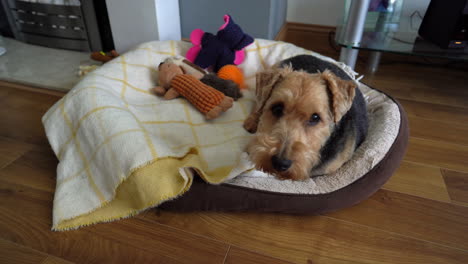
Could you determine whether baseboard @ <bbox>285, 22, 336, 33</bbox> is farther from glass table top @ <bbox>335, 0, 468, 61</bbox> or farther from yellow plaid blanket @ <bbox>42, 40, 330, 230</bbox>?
yellow plaid blanket @ <bbox>42, 40, 330, 230</bbox>

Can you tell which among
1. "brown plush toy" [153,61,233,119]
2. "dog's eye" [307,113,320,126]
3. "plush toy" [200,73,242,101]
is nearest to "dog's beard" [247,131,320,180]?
"dog's eye" [307,113,320,126]

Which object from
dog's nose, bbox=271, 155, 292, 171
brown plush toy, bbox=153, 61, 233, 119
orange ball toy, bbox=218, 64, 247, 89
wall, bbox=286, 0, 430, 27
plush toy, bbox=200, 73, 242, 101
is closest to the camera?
dog's nose, bbox=271, 155, 292, 171

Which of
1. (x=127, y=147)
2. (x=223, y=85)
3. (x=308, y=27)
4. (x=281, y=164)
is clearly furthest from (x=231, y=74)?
(x=308, y=27)

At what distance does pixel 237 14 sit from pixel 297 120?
4.72ft

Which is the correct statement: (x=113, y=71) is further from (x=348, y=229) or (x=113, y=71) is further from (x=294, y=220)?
(x=348, y=229)

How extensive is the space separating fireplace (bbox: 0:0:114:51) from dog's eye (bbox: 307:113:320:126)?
200 centimetres

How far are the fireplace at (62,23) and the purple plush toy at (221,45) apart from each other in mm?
980

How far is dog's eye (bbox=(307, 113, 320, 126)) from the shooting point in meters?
1.15

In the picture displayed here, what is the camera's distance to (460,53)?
2.10 meters

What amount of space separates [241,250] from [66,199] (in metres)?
0.73

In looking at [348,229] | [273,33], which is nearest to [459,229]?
[348,229]

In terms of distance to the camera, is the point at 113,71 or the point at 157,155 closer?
the point at 157,155

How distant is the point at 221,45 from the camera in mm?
1922

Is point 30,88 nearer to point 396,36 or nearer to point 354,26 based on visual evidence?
point 354,26
